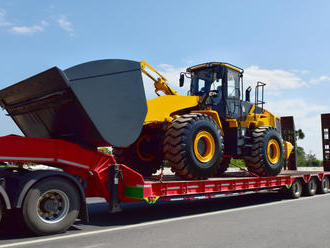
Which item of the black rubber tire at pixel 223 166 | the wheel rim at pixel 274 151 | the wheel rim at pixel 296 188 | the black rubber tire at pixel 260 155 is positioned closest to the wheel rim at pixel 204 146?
the black rubber tire at pixel 260 155

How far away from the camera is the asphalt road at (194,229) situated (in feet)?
17.7

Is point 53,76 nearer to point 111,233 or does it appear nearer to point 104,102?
point 104,102

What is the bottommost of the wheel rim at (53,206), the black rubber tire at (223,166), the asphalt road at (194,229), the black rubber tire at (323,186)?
the asphalt road at (194,229)

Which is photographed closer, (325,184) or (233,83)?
(233,83)

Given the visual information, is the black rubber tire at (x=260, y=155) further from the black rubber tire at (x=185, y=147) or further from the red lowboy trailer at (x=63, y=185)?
the red lowboy trailer at (x=63, y=185)

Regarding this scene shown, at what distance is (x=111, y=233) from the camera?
6062mm

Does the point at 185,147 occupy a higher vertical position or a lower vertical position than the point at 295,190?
higher

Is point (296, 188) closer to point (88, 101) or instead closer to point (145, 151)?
point (145, 151)

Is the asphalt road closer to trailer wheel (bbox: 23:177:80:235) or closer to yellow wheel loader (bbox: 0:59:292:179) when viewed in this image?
trailer wheel (bbox: 23:177:80:235)

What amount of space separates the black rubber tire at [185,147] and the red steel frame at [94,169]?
29 cm

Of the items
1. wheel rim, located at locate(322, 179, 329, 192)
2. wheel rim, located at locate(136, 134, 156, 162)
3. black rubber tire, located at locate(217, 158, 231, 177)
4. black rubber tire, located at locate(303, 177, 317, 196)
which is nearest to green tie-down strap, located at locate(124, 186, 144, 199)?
wheel rim, located at locate(136, 134, 156, 162)

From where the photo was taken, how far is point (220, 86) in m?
10.1

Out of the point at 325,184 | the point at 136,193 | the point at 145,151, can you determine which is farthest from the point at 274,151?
the point at 136,193

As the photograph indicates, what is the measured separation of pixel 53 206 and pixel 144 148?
13.5ft
